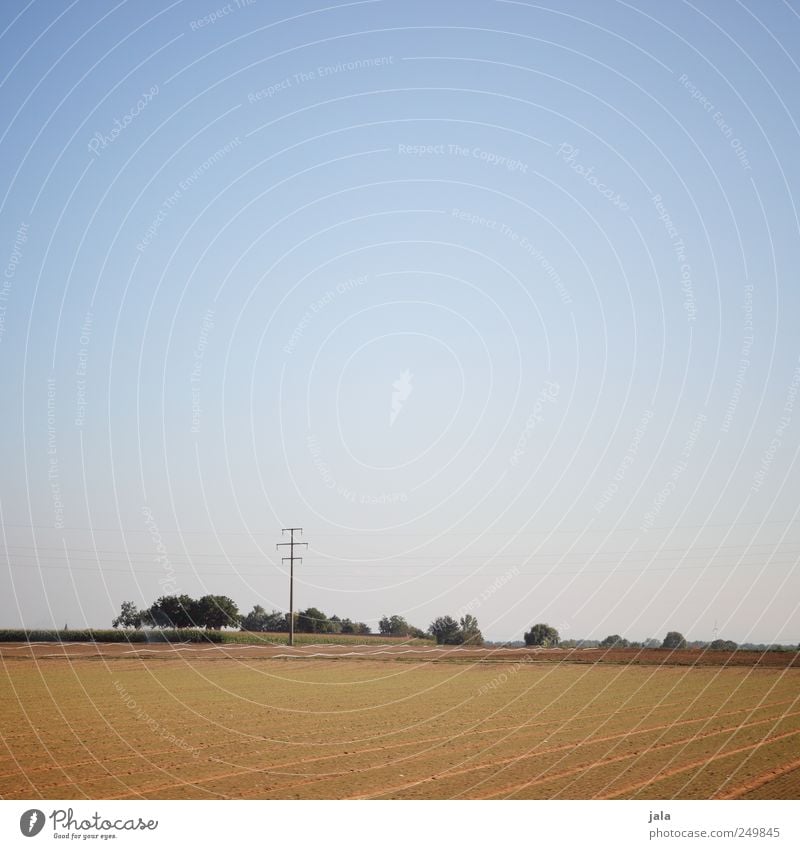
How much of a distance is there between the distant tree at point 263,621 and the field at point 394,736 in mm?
90195

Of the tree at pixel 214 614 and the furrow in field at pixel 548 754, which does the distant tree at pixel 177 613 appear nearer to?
the tree at pixel 214 614

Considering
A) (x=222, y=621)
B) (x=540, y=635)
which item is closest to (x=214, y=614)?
(x=222, y=621)

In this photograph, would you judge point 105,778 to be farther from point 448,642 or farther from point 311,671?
point 448,642

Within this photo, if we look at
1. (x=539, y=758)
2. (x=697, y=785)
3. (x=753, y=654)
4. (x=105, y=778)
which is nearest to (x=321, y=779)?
(x=105, y=778)

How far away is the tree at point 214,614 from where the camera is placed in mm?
146375

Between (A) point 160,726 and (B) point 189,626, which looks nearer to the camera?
(A) point 160,726

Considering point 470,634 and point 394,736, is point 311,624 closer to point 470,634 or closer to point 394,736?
point 470,634

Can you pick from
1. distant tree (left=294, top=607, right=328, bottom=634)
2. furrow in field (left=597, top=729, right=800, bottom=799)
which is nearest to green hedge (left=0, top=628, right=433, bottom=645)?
distant tree (left=294, top=607, right=328, bottom=634)

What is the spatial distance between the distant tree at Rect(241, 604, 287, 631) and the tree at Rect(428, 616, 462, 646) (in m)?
29.9

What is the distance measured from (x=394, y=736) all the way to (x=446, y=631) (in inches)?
4834

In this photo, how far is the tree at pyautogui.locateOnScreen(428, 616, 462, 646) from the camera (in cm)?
14962

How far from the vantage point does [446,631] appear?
6058 inches

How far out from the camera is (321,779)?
2412 cm
